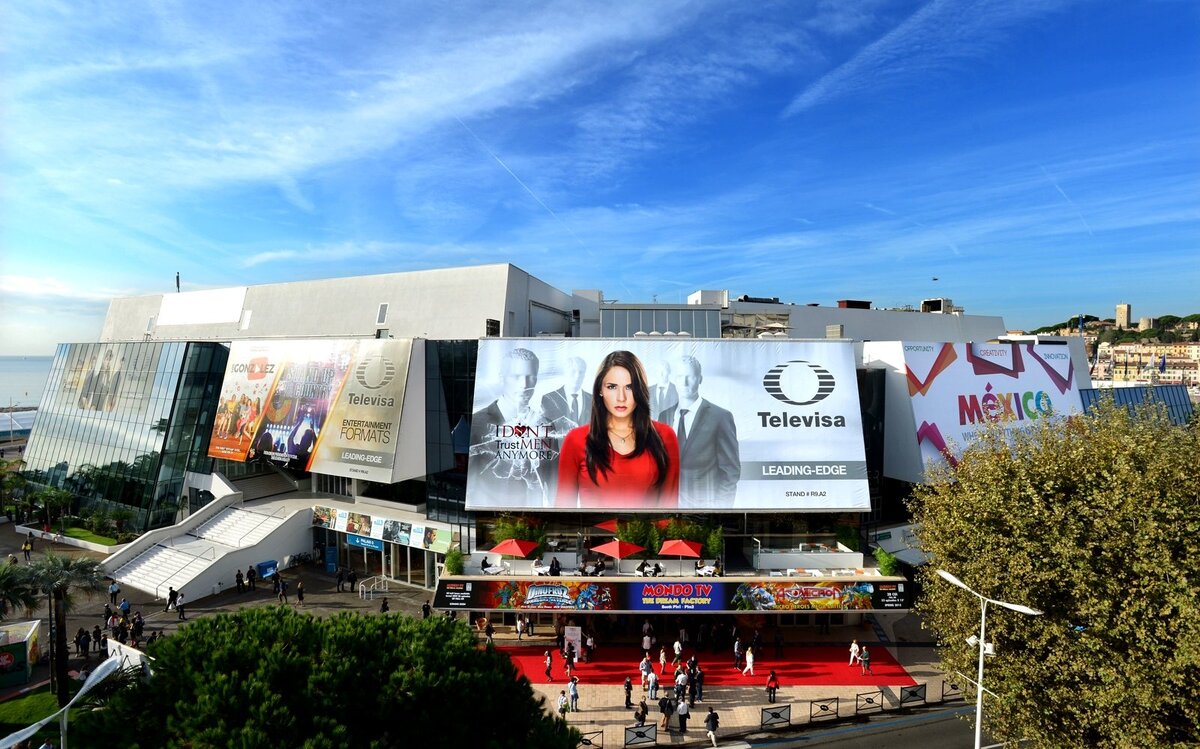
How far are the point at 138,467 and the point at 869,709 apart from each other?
157 ft

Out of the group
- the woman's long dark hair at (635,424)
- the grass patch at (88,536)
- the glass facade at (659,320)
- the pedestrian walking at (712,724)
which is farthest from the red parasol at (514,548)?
the grass patch at (88,536)

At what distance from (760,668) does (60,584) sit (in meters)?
28.9

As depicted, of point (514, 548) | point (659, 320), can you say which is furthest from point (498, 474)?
point (659, 320)

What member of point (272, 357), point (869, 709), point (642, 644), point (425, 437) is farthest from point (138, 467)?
point (869, 709)

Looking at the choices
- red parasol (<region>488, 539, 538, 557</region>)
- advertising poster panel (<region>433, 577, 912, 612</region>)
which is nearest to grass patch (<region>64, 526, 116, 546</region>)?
advertising poster panel (<region>433, 577, 912, 612</region>)

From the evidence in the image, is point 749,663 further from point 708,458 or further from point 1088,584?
point 1088,584

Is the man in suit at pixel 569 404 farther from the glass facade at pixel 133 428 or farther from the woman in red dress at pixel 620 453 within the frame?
the glass facade at pixel 133 428

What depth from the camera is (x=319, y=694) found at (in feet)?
44.0

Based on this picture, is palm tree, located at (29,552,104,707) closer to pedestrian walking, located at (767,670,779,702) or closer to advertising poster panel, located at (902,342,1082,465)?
pedestrian walking, located at (767,670,779,702)

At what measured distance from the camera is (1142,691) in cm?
1540

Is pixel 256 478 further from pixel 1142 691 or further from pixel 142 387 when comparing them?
pixel 1142 691

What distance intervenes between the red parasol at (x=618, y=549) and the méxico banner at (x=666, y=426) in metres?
2.06

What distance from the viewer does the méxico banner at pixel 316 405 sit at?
35.6 m

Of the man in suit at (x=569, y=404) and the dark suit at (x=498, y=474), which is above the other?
the man in suit at (x=569, y=404)
